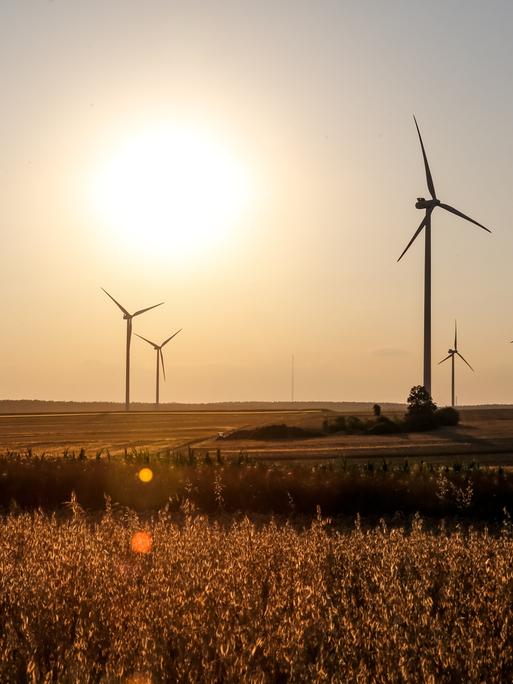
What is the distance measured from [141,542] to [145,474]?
9929 millimetres

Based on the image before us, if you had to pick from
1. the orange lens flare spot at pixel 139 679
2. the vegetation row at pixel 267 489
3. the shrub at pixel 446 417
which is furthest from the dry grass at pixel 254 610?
the shrub at pixel 446 417

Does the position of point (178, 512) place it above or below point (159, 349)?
below

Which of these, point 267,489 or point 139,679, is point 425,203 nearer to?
point 267,489

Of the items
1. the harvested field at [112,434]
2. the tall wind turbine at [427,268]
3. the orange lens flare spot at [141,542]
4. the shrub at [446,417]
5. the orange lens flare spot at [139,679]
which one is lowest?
the orange lens flare spot at [139,679]

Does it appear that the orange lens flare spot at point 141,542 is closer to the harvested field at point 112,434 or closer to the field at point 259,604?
the field at point 259,604

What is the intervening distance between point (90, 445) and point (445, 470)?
31028mm

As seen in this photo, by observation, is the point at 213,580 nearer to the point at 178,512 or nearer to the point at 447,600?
the point at 447,600

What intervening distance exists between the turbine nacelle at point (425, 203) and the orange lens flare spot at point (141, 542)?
62.4m

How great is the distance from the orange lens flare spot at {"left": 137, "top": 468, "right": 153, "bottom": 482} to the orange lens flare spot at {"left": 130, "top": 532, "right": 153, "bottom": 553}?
8423mm

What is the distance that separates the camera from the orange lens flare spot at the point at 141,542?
13125mm

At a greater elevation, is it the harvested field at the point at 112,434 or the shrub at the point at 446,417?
the shrub at the point at 446,417

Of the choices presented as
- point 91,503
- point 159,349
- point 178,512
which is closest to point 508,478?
point 178,512

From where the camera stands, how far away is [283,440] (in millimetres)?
53375

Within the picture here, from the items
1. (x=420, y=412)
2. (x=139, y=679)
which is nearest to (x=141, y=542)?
(x=139, y=679)
